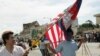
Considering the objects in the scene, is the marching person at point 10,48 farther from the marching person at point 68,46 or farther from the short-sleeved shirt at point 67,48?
the short-sleeved shirt at point 67,48

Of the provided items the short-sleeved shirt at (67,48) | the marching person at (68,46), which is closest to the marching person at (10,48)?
the marching person at (68,46)

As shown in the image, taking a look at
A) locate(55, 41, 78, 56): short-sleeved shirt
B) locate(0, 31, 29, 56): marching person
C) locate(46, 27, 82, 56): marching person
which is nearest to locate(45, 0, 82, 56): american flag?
locate(46, 27, 82, 56): marching person

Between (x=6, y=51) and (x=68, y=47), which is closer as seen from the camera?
(x=6, y=51)

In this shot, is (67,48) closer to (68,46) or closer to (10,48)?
(68,46)

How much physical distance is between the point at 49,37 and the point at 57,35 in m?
0.30

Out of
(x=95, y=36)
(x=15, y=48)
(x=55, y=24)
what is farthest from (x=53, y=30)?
(x=95, y=36)

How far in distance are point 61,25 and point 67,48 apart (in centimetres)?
61

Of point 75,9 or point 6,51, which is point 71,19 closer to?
point 75,9

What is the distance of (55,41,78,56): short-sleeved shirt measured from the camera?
919cm

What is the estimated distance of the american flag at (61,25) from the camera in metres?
9.34

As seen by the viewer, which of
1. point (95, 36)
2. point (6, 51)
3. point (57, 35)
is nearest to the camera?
point (6, 51)

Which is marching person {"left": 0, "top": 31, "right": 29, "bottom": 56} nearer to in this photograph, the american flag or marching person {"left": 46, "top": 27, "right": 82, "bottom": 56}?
marching person {"left": 46, "top": 27, "right": 82, "bottom": 56}

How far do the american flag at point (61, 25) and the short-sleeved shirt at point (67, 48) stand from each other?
238 mm

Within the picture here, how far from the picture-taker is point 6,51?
664cm
